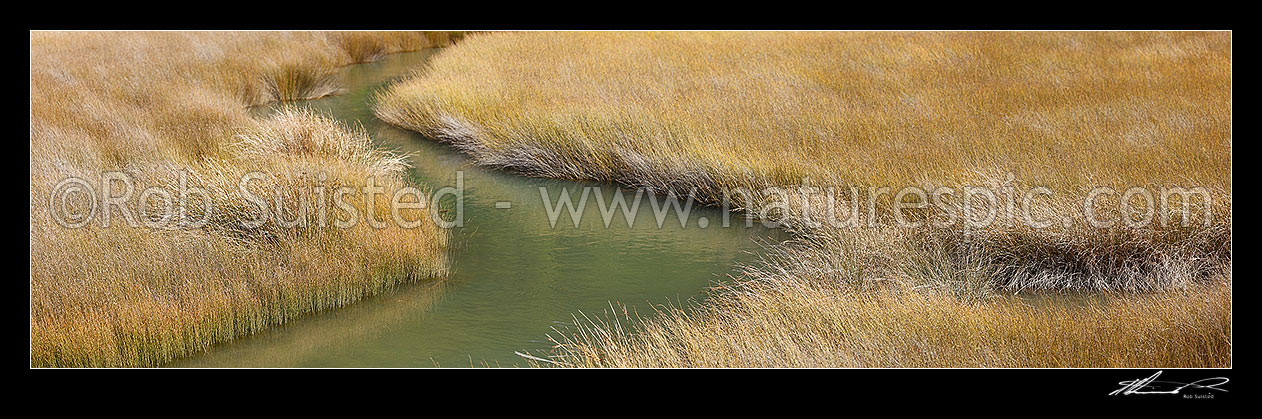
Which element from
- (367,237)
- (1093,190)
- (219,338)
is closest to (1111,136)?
(1093,190)

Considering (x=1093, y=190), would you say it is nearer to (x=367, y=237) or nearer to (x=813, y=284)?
(x=813, y=284)

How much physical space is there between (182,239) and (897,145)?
582 cm

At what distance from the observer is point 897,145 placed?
8477 millimetres

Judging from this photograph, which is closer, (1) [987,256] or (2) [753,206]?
(1) [987,256]

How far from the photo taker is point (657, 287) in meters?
6.90

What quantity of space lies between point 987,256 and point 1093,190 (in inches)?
38.5

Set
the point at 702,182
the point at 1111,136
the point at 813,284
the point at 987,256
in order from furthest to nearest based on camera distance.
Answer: the point at 702,182 → the point at 1111,136 → the point at 987,256 → the point at 813,284

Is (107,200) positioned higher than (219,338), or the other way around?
(107,200)

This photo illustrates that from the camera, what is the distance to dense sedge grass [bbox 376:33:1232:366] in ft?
16.5

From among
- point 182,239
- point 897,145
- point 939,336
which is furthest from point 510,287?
point 897,145

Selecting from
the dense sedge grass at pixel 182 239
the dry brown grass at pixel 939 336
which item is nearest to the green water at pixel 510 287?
the dense sedge grass at pixel 182 239

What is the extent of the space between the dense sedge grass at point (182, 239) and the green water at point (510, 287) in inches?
7.9
